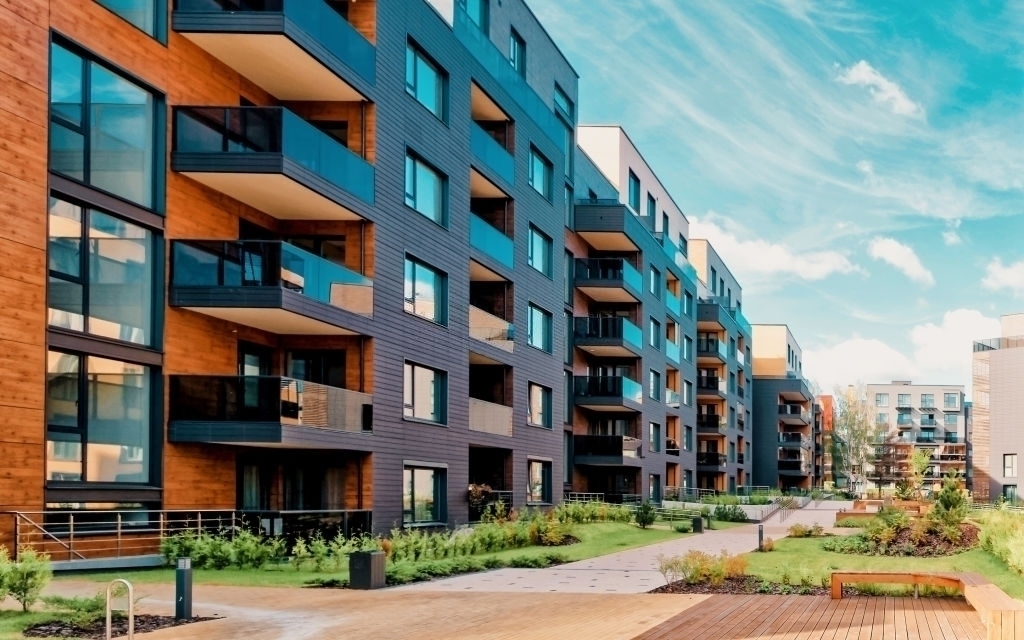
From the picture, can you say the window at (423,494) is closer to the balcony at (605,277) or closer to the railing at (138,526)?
the railing at (138,526)

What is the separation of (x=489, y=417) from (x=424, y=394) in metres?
5.13

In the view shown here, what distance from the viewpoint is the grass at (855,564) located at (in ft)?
62.8

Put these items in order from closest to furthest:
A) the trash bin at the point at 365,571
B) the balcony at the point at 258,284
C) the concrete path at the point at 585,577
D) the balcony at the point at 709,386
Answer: the trash bin at the point at 365,571, the concrete path at the point at 585,577, the balcony at the point at 258,284, the balcony at the point at 709,386

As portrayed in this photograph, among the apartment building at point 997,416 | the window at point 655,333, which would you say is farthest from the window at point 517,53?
the apartment building at point 997,416

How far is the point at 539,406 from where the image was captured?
139ft

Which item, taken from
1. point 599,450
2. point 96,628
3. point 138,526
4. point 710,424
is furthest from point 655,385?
point 96,628

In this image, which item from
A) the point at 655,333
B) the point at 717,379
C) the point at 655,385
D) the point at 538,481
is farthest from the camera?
the point at 717,379

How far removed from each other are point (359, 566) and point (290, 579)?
6.06 feet

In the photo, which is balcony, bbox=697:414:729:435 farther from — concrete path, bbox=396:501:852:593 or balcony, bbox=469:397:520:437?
concrete path, bbox=396:501:852:593

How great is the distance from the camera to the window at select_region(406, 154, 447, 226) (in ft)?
102

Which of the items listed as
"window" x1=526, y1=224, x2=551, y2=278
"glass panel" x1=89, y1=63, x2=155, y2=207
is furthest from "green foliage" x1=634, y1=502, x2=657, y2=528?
"glass panel" x1=89, y1=63, x2=155, y2=207

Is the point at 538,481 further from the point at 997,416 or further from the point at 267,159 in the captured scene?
the point at 997,416

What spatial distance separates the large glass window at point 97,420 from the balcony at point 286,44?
730cm

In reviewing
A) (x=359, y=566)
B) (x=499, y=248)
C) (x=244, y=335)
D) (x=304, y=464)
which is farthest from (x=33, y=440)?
(x=499, y=248)
